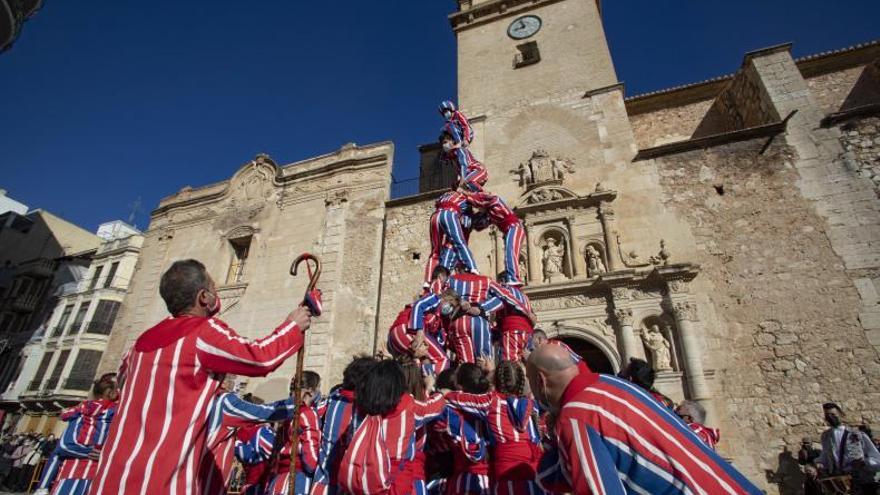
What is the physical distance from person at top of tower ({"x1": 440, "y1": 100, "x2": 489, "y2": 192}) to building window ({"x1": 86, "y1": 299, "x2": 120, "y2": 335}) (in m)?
26.9

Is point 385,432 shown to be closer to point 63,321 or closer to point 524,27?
point 524,27

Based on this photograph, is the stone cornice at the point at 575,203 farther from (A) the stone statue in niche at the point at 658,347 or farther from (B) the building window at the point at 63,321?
(B) the building window at the point at 63,321

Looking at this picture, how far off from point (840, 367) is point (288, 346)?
10079mm

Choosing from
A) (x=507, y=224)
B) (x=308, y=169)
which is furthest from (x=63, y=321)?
(x=507, y=224)

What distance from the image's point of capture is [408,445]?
9.36 ft

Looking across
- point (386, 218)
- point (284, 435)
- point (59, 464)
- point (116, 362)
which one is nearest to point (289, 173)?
point (386, 218)

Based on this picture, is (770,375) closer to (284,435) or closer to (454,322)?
(454,322)

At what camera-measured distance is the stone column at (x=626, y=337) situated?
358 inches

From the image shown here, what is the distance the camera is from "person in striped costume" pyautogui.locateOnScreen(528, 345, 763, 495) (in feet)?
5.17

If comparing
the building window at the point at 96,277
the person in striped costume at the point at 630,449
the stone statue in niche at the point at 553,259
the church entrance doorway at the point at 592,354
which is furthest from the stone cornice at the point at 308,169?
the person in striped costume at the point at 630,449

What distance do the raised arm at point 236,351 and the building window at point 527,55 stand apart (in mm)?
14885

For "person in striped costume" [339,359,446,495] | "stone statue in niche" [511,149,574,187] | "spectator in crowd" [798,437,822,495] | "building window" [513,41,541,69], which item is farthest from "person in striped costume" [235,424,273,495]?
"building window" [513,41,541,69]

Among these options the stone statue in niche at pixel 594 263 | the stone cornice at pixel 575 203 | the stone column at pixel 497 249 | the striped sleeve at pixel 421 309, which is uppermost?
the stone cornice at pixel 575 203

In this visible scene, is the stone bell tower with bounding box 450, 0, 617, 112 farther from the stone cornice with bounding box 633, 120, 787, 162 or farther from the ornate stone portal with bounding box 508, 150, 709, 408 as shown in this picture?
the ornate stone portal with bounding box 508, 150, 709, 408
